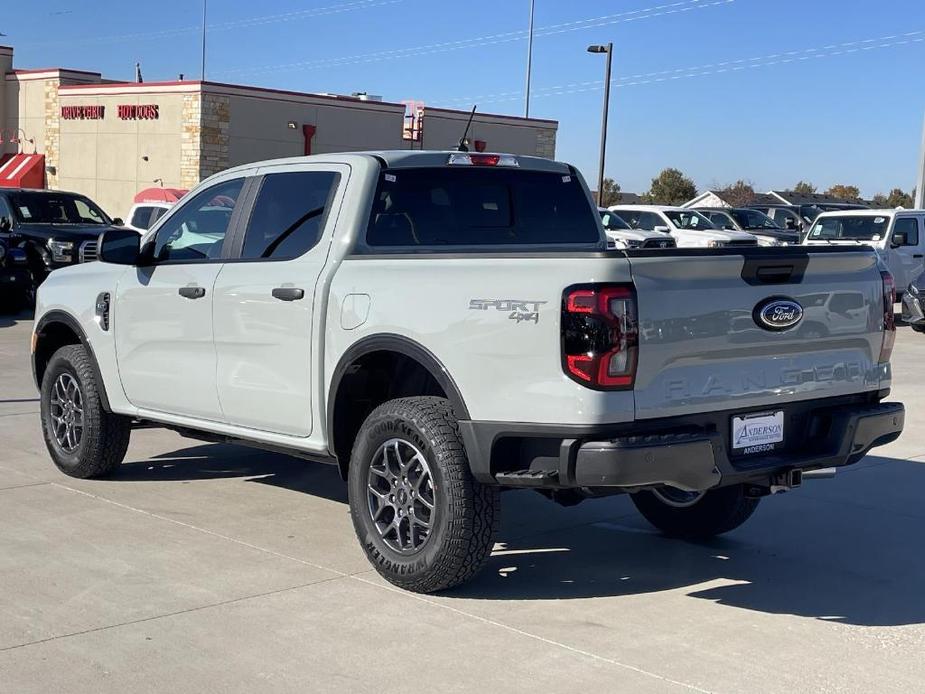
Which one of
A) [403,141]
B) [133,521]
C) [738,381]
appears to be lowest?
[133,521]

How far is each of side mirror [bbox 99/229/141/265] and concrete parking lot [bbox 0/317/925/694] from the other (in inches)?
54.9

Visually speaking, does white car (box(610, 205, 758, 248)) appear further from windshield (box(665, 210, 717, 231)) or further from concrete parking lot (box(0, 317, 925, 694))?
concrete parking lot (box(0, 317, 925, 694))

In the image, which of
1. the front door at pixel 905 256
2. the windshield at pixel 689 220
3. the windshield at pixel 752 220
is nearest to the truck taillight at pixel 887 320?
the front door at pixel 905 256

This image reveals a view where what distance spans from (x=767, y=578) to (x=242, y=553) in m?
2.56

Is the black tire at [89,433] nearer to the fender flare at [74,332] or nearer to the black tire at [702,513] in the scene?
the fender flare at [74,332]

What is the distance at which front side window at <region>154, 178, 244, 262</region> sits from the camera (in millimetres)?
6871

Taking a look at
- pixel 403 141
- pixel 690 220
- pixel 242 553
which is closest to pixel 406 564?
pixel 242 553

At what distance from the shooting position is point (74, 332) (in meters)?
7.95

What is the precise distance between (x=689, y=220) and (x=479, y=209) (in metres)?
25.4

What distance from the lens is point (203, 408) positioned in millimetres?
6820

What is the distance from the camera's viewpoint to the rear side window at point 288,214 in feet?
20.6

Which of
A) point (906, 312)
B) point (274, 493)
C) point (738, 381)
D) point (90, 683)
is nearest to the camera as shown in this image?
point (90, 683)

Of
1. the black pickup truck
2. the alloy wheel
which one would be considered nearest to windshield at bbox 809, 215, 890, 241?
the black pickup truck

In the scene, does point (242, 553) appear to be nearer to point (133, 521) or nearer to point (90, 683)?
point (133, 521)
